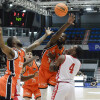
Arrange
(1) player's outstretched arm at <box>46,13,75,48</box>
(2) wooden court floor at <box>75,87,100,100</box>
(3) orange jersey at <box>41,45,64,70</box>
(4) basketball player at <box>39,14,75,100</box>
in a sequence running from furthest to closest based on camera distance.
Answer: (2) wooden court floor at <box>75,87,100,100</box> → (3) orange jersey at <box>41,45,64,70</box> → (4) basketball player at <box>39,14,75,100</box> → (1) player's outstretched arm at <box>46,13,75,48</box>

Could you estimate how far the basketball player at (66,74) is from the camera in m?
4.46

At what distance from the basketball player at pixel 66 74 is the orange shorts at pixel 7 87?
0.69 metres

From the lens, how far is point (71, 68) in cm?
451

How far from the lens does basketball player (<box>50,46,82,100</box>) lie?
4465mm

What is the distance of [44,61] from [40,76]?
1.09ft

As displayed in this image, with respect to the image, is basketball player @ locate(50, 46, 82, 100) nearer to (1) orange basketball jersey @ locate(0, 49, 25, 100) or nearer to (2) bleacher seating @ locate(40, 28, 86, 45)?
(1) orange basketball jersey @ locate(0, 49, 25, 100)

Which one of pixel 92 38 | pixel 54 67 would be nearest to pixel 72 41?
pixel 92 38

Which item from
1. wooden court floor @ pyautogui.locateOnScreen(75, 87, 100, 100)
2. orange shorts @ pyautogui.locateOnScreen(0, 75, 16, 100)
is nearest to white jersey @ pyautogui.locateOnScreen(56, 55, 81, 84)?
orange shorts @ pyautogui.locateOnScreen(0, 75, 16, 100)

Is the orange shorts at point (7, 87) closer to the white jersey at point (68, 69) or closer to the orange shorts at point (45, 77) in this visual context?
the white jersey at point (68, 69)

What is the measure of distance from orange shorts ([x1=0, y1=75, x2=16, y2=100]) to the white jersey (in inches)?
29.3

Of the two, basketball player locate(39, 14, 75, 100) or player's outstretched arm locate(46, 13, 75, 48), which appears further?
basketball player locate(39, 14, 75, 100)

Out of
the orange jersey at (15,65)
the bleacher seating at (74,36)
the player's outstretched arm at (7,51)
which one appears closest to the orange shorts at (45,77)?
the orange jersey at (15,65)

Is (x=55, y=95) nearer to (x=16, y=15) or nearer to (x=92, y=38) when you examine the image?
(x=16, y=15)

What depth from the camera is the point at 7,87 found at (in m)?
4.43
